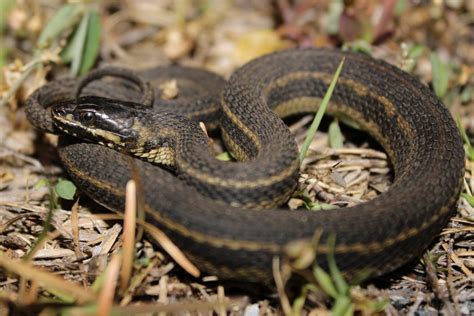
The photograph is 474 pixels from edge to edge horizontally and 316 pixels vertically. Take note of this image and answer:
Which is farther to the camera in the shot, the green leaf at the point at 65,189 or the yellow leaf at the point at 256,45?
the yellow leaf at the point at 256,45

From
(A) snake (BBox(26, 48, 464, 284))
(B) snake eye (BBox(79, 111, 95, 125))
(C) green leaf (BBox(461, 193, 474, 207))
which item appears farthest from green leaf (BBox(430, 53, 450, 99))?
(B) snake eye (BBox(79, 111, 95, 125))

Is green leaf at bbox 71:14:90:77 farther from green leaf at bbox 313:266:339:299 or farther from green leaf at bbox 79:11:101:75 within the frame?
green leaf at bbox 313:266:339:299

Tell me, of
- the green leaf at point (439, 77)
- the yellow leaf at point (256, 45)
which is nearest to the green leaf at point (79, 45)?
the yellow leaf at point (256, 45)

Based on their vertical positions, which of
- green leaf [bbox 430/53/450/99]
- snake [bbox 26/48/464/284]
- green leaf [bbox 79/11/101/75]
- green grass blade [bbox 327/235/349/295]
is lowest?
green grass blade [bbox 327/235/349/295]

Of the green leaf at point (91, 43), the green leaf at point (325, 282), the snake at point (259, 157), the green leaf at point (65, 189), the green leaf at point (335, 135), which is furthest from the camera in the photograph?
the green leaf at point (91, 43)

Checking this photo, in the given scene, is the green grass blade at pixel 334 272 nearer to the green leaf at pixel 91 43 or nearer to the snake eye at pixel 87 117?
the snake eye at pixel 87 117

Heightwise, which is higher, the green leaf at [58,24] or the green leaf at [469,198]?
the green leaf at [58,24]

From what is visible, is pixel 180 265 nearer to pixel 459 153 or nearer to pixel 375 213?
pixel 375 213

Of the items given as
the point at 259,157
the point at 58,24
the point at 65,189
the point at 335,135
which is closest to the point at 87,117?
the point at 65,189
